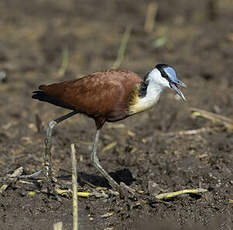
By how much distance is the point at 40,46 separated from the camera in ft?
32.2

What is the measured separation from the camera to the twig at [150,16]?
34.6 ft

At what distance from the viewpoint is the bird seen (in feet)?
16.3

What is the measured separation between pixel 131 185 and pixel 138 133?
1.40 metres

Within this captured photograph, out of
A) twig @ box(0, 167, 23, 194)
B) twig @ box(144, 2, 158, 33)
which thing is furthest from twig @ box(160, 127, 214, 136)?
twig @ box(144, 2, 158, 33)

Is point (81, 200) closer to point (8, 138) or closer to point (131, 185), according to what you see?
point (131, 185)

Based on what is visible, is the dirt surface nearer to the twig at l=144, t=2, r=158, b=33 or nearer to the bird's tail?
the twig at l=144, t=2, r=158, b=33

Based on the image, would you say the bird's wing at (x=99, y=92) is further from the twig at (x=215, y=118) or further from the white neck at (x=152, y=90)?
the twig at (x=215, y=118)

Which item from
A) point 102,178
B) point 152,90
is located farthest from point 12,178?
point 152,90

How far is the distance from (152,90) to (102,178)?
134cm

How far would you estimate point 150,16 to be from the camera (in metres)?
10.9

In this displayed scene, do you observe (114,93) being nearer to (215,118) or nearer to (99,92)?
(99,92)

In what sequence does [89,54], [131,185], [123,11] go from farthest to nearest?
[123,11] < [89,54] < [131,185]

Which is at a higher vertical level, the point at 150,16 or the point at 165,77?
the point at 165,77

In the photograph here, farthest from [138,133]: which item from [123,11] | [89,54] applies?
[123,11]
